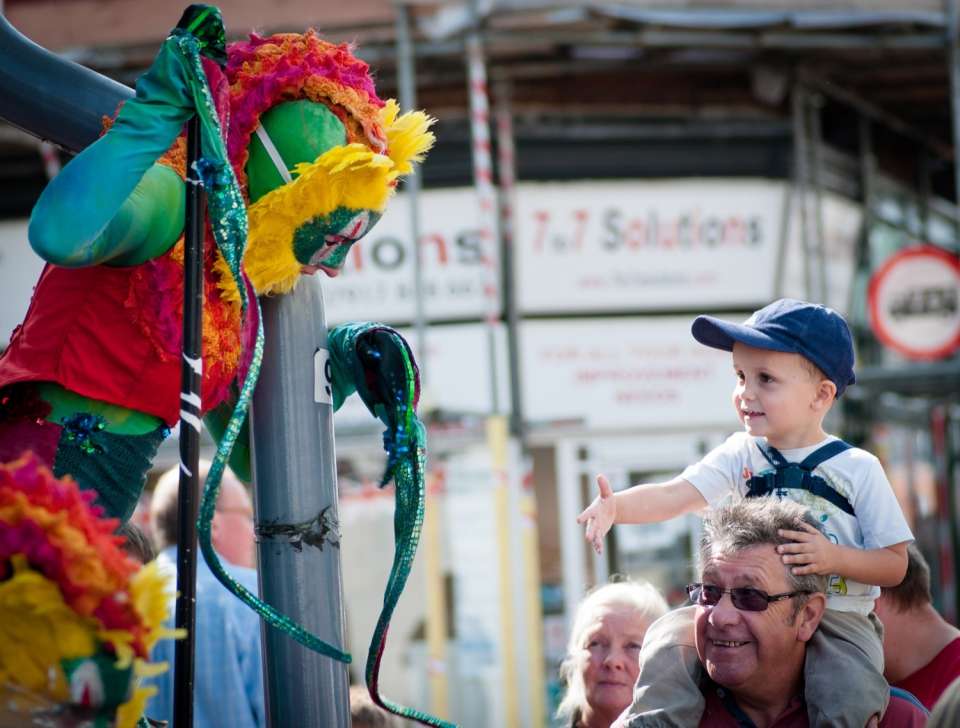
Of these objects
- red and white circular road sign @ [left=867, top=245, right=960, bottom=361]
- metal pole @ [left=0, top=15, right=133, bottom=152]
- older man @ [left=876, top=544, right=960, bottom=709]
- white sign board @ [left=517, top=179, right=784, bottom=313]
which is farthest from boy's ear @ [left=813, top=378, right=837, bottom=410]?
red and white circular road sign @ [left=867, top=245, right=960, bottom=361]

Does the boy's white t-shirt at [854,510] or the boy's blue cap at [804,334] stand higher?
the boy's blue cap at [804,334]

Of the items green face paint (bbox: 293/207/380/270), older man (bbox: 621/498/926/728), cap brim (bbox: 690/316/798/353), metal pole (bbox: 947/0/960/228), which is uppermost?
metal pole (bbox: 947/0/960/228)

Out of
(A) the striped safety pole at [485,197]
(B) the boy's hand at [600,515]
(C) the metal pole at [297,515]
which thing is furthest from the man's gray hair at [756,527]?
(A) the striped safety pole at [485,197]

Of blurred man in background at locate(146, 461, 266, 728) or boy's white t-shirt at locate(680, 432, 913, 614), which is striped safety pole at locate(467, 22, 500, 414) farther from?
boy's white t-shirt at locate(680, 432, 913, 614)

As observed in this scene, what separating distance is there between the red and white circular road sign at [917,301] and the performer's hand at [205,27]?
7.41 m

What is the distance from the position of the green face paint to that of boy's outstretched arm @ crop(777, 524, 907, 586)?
95 centimetres

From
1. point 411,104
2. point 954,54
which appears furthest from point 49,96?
point 954,54

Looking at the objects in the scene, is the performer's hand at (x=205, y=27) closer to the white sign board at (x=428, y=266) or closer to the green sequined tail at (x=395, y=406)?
the green sequined tail at (x=395, y=406)

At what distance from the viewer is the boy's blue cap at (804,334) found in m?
2.73

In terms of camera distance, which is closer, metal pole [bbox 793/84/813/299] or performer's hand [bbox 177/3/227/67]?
performer's hand [bbox 177/3/227/67]

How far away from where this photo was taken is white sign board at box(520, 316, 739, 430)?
8.69m

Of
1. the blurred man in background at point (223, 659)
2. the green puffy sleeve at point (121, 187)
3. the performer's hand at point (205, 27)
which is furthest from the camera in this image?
the blurred man in background at point (223, 659)

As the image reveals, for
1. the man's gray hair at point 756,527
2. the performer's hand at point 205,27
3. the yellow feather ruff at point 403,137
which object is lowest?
the man's gray hair at point 756,527

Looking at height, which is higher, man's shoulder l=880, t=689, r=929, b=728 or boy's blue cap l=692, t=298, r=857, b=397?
boy's blue cap l=692, t=298, r=857, b=397
